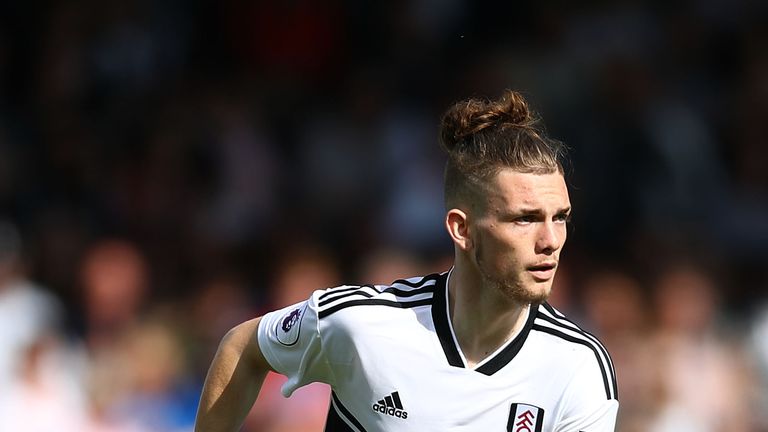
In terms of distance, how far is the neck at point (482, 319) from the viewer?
480cm

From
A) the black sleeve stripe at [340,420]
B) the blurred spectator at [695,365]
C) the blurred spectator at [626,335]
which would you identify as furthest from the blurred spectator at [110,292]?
the black sleeve stripe at [340,420]

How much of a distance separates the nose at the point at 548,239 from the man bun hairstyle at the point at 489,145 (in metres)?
0.19

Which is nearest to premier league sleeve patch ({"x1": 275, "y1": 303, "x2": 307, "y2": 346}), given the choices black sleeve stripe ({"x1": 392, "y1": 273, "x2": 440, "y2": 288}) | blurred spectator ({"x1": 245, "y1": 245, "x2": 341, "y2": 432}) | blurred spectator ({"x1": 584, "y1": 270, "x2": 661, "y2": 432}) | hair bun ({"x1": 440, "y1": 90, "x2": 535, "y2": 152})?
black sleeve stripe ({"x1": 392, "y1": 273, "x2": 440, "y2": 288})

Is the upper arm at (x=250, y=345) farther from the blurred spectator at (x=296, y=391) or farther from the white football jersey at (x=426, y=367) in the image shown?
the blurred spectator at (x=296, y=391)

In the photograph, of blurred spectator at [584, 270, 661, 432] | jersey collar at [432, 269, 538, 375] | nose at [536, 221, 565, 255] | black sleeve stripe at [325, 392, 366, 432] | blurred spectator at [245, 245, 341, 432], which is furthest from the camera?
blurred spectator at [584, 270, 661, 432]

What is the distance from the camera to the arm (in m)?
5.02

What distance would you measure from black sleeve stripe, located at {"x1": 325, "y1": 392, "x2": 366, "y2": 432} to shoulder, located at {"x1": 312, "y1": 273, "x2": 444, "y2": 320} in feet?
1.16

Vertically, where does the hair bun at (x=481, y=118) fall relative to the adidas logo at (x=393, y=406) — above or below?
above

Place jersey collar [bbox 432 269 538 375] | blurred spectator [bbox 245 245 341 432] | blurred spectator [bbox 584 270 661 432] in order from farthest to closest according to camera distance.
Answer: blurred spectator [bbox 584 270 661 432] → blurred spectator [bbox 245 245 341 432] → jersey collar [bbox 432 269 538 375]

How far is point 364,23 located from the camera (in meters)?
11.2

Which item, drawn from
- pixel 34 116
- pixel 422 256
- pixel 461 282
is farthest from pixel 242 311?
pixel 461 282

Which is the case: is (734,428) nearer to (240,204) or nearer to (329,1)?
(240,204)

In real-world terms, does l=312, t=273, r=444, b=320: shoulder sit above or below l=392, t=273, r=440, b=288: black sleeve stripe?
below

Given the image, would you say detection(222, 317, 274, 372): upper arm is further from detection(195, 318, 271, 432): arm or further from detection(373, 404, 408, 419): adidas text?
detection(373, 404, 408, 419): adidas text
